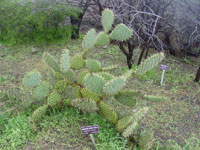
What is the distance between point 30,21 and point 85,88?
2.36 meters

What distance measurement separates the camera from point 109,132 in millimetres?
2205

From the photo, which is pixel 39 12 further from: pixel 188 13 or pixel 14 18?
pixel 188 13

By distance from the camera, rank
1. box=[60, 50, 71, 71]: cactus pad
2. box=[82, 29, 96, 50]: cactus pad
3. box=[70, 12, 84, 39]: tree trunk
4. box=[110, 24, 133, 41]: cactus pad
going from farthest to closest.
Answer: box=[70, 12, 84, 39]: tree trunk → box=[110, 24, 133, 41]: cactus pad → box=[82, 29, 96, 50]: cactus pad → box=[60, 50, 71, 71]: cactus pad

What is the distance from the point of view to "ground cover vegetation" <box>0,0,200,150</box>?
81.0 inches

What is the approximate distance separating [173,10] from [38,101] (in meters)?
3.15

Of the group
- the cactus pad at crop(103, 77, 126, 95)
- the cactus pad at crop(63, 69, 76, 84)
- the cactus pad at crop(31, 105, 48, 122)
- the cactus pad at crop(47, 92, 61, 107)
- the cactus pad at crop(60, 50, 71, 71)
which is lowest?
the cactus pad at crop(31, 105, 48, 122)

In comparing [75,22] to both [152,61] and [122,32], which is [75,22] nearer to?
[122,32]

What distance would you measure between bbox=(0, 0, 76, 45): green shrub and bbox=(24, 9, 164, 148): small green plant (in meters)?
1.82

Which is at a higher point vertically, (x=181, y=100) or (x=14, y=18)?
(x=14, y=18)

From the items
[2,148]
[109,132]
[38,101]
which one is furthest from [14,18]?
[109,132]

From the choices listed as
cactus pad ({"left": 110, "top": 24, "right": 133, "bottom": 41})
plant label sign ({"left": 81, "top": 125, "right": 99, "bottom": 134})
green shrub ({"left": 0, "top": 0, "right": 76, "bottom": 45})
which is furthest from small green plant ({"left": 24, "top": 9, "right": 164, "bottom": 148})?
green shrub ({"left": 0, "top": 0, "right": 76, "bottom": 45})

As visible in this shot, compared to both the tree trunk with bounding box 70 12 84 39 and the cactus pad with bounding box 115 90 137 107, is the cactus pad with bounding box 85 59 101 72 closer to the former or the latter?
the cactus pad with bounding box 115 90 137 107

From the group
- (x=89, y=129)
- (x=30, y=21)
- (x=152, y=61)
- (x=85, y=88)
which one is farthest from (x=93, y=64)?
(x=30, y=21)

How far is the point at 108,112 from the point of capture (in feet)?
6.97
